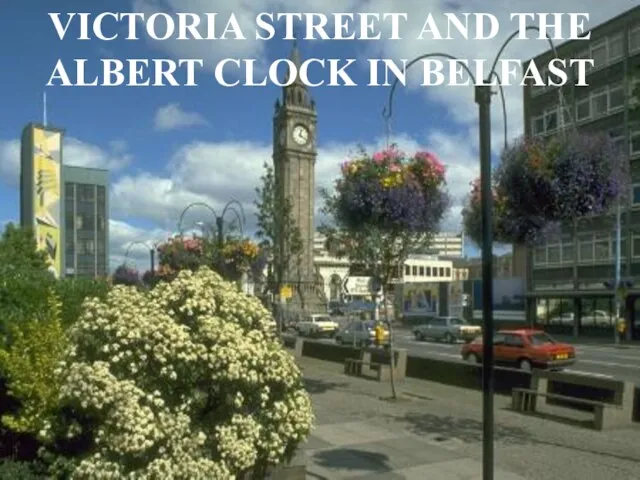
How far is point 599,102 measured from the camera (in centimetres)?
4706

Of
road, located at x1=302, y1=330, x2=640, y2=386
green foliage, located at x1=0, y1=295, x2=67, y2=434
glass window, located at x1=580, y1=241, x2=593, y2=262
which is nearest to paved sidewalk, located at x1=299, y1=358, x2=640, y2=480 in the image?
green foliage, located at x1=0, y1=295, x2=67, y2=434

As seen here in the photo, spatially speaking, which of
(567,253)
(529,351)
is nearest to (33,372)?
(529,351)

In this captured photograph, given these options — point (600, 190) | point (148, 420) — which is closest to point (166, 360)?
point (148, 420)

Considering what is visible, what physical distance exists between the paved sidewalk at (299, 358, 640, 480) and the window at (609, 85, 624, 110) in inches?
1324

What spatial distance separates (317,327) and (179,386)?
154 ft

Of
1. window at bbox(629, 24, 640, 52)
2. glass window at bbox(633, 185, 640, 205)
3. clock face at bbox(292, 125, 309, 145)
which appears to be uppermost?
clock face at bbox(292, 125, 309, 145)

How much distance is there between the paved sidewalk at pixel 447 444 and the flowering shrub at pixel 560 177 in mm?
3369

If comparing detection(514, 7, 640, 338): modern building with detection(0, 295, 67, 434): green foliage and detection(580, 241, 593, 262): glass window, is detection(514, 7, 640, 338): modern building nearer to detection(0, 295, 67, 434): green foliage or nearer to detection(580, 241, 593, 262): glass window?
detection(580, 241, 593, 262): glass window

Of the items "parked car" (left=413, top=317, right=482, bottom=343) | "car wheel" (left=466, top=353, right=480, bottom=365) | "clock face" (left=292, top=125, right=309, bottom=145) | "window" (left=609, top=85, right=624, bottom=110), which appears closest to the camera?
"car wheel" (left=466, top=353, right=480, bottom=365)

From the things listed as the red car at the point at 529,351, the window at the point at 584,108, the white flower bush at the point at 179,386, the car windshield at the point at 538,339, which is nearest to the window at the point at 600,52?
the window at the point at 584,108

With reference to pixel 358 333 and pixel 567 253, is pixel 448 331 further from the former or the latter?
pixel 567 253

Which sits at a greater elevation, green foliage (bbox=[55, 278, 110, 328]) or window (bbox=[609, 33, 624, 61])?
window (bbox=[609, 33, 624, 61])

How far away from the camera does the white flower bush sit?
249 inches

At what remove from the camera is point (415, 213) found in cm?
1529
